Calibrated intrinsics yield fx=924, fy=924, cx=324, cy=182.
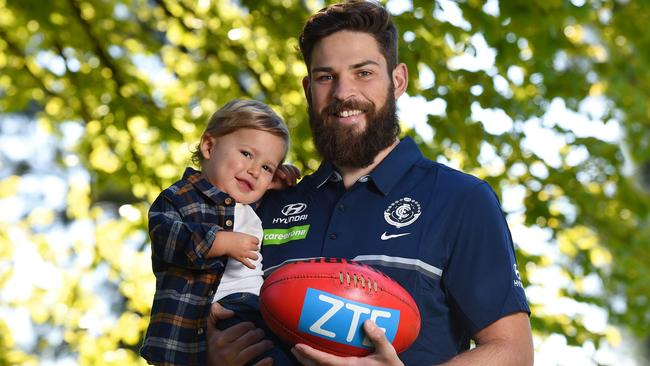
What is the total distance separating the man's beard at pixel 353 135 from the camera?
3.54 meters

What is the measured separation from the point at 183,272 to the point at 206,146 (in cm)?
59

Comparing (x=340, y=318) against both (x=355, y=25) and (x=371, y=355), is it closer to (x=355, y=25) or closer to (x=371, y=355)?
(x=371, y=355)

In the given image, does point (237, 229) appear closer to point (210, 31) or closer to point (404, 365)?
point (404, 365)

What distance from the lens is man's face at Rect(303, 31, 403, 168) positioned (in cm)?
354

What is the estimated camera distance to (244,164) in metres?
3.71

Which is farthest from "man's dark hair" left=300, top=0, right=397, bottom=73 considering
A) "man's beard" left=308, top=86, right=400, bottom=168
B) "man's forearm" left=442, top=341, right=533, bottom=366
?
"man's forearm" left=442, top=341, right=533, bottom=366

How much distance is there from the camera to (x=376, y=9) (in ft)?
12.4

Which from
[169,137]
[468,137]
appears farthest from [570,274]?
[169,137]

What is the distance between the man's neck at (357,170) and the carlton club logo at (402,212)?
0.29 meters

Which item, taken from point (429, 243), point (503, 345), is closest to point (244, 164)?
point (429, 243)

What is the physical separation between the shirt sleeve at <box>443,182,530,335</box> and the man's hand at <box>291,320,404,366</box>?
1.30ft

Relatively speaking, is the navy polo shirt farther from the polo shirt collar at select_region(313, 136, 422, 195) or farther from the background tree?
the background tree

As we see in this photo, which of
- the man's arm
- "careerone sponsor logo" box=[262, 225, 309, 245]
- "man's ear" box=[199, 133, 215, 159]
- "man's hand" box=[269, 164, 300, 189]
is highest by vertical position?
"man's ear" box=[199, 133, 215, 159]

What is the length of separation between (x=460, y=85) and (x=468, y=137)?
0.42m
